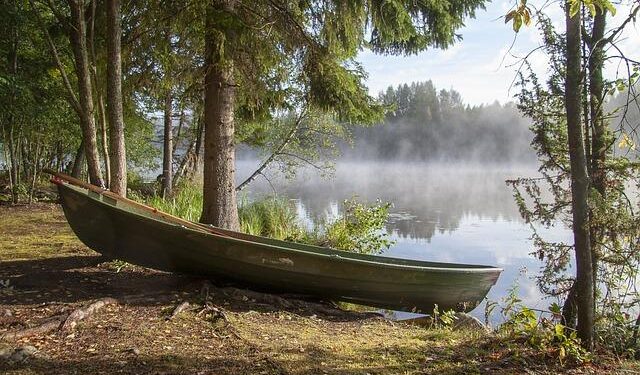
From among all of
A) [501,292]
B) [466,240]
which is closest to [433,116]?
[466,240]

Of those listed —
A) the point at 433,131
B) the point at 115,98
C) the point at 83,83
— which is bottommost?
the point at 115,98

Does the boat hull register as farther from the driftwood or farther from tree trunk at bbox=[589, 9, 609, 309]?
tree trunk at bbox=[589, 9, 609, 309]

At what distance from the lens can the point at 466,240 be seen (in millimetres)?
11727

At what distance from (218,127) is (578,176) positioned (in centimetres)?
385

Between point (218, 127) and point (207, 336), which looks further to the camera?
point (218, 127)

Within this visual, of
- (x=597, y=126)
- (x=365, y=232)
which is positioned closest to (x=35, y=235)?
(x=365, y=232)

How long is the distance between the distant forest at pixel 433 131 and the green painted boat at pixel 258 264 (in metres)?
53.3

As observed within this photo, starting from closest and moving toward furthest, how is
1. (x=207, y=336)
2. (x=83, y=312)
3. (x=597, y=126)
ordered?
(x=207, y=336)
(x=83, y=312)
(x=597, y=126)

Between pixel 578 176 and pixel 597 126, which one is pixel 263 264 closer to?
pixel 578 176

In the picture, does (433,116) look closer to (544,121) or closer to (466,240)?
(466,240)

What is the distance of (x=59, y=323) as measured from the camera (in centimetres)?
319

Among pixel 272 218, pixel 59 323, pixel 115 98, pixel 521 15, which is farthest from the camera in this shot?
pixel 272 218

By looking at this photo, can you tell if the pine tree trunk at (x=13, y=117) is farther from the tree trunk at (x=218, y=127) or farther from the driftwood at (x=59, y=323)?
the driftwood at (x=59, y=323)

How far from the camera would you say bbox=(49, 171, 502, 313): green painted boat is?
426cm
